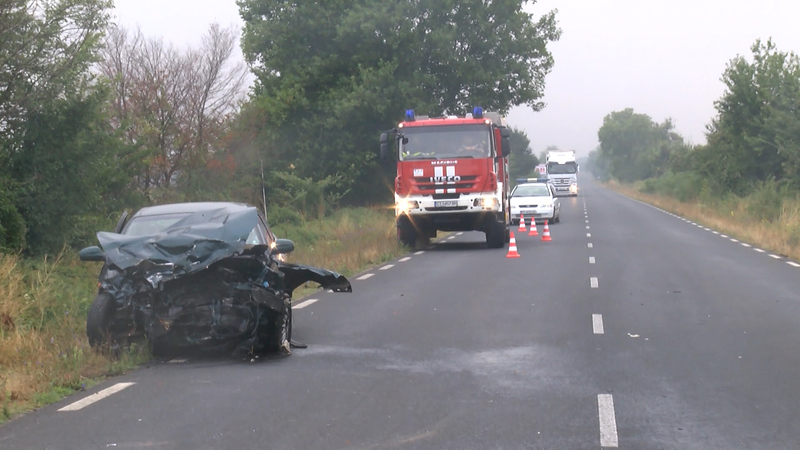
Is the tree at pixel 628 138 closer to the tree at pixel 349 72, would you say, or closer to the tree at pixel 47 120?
the tree at pixel 349 72

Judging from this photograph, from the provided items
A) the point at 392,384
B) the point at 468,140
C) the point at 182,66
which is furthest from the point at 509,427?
the point at 182,66

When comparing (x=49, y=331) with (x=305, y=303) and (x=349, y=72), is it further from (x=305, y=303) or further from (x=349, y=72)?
(x=349, y=72)

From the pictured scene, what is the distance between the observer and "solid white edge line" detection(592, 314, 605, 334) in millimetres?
11266

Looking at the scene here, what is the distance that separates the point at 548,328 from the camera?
11531 millimetres

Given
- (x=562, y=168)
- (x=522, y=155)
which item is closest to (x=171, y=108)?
(x=562, y=168)

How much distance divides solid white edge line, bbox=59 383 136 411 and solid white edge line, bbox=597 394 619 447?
3.81 metres

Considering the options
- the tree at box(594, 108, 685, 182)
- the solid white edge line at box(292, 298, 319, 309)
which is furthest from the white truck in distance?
the tree at box(594, 108, 685, 182)

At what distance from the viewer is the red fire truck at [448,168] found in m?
23.5

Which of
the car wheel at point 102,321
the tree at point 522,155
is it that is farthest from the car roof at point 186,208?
the tree at point 522,155

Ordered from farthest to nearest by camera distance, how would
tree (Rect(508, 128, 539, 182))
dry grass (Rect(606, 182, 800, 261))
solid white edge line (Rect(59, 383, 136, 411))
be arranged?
tree (Rect(508, 128, 539, 182)), dry grass (Rect(606, 182, 800, 261)), solid white edge line (Rect(59, 383, 136, 411))

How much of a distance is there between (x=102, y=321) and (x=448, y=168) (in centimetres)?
1502

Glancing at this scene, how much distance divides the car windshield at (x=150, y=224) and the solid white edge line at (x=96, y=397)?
97.1 inches

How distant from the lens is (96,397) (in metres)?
7.84

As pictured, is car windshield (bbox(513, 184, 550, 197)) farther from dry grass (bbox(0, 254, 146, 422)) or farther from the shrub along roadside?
dry grass (bbox(0, 254, 146, 422))
